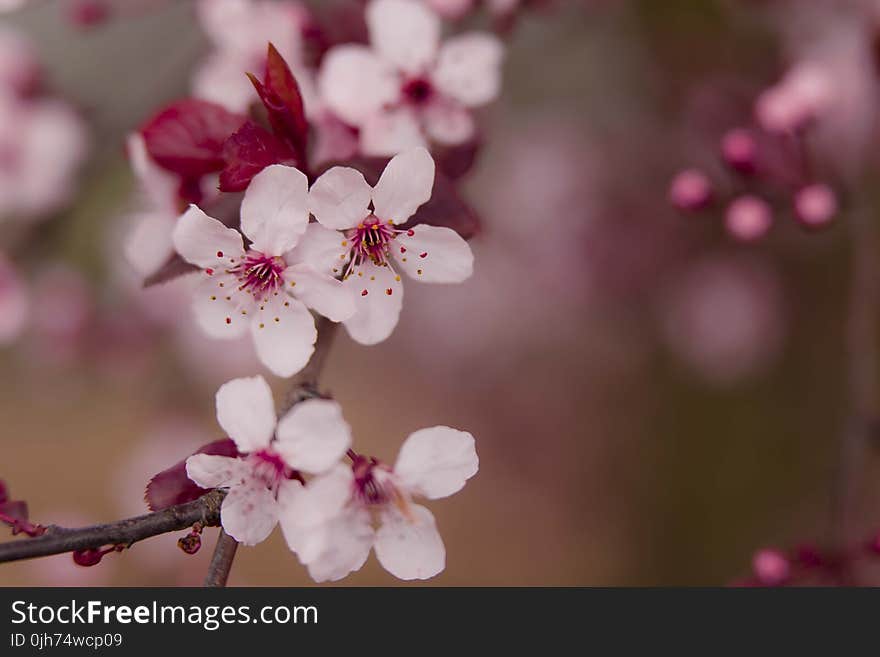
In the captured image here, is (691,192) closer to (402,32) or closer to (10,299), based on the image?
(402,32)

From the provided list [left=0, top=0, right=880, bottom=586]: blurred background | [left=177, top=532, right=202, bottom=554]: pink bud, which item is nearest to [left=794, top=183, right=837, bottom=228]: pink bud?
[left=0, top=0, right=880, bottom=586]: blurred background

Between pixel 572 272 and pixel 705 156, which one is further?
pixel 572 272

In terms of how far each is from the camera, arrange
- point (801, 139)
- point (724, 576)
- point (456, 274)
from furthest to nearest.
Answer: point (724, 576) < point (801, 139) < point (456, 274)

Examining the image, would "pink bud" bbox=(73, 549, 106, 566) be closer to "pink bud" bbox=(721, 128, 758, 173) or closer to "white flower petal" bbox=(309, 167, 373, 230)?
"white flower petal" bbox=(309, 167, 373, 230)

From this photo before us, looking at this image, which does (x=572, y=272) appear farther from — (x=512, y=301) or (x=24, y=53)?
(x=24, y=53)

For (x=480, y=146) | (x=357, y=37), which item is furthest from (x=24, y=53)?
(x=480, y=146)

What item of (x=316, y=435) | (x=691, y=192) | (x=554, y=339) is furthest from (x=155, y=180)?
(x=554, y=339)
